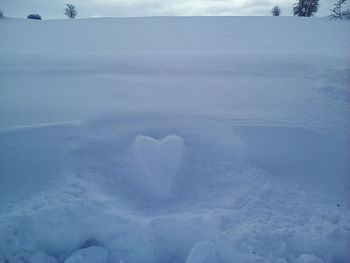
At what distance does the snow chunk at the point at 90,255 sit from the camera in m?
2.12

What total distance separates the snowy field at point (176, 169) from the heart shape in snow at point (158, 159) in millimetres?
11

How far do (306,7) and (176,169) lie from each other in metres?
24.2

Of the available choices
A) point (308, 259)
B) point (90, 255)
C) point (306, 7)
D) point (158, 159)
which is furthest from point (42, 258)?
point (306, 7)

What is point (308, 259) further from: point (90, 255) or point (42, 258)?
point (42, 258)

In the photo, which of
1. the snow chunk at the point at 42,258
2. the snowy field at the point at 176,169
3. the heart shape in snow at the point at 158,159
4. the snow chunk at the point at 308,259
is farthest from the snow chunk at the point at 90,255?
the snow chunk at the point at 308,259

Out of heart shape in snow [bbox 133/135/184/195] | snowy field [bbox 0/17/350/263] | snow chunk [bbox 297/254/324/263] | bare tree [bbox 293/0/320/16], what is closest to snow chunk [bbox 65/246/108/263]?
snowy field [bbox 0/17/350/263]

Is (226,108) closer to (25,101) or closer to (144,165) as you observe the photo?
(144,165)

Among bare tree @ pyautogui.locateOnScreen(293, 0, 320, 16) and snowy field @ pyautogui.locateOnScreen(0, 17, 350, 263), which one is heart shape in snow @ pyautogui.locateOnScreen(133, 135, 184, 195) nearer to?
snowy field @ pyautogui.locateOnScreen(0, 17, 350, 263)

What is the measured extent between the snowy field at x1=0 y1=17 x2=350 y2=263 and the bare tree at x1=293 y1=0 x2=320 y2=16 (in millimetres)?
21131

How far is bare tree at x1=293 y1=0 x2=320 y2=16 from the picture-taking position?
22.4 metres

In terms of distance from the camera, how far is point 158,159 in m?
2.88

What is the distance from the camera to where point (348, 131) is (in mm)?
3148

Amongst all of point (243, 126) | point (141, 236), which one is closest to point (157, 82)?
point (243, 126)

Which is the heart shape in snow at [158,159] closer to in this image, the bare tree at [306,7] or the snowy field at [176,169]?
the snowy field at [176,169]
